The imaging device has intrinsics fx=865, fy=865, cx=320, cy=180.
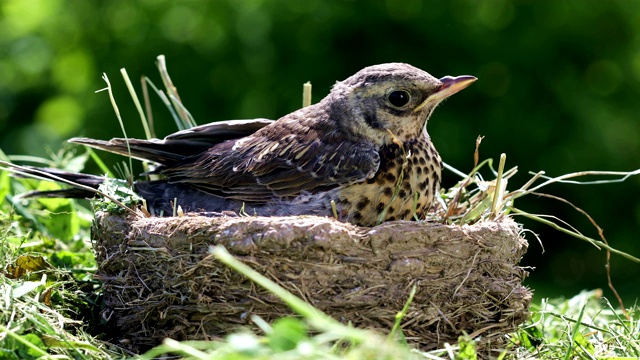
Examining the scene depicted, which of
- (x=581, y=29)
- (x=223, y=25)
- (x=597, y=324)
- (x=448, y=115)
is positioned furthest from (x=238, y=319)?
(x=581, y=29)

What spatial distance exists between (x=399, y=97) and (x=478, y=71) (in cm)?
262

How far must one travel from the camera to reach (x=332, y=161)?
10.6 feet

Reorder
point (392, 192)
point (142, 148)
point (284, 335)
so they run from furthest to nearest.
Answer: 1. point (142, 148)
2. point (392, 192)
3. point (284, 335)

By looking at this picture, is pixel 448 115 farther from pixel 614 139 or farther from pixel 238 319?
pixel 238 319

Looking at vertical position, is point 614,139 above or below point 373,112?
below

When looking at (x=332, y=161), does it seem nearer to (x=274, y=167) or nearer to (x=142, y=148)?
(x=274, y=167)

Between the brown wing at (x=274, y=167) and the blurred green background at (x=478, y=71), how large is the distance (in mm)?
2115

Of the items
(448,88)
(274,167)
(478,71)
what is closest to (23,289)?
(274,167)

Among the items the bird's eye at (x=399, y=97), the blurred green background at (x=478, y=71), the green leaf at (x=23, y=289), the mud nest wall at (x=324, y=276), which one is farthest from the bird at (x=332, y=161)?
the blurred green background at (x=478, y=71)

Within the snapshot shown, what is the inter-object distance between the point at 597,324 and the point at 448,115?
96.2 inches

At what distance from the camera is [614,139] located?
5.88 metres

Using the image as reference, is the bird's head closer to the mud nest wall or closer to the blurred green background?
the mud nest wall

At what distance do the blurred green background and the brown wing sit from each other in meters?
2.11

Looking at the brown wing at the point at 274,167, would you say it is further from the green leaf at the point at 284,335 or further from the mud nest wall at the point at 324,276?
the green leaf at the point at 284,335
